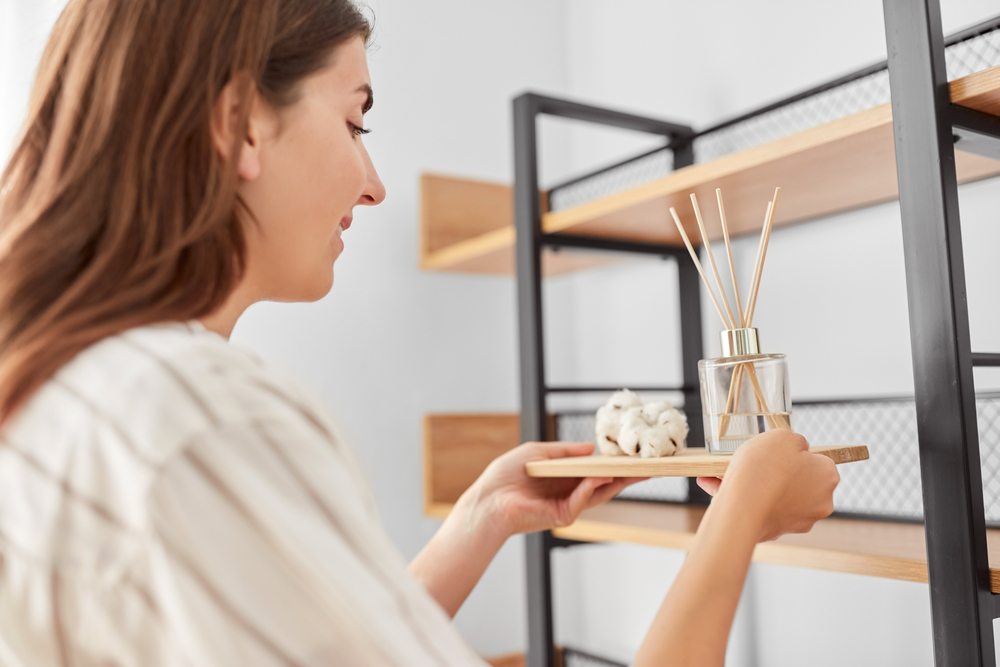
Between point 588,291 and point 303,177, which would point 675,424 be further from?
point 588,291

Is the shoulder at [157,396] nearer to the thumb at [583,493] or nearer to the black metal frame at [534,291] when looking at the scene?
the thumb at [583,493]

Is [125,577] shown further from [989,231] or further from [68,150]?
[989,231]

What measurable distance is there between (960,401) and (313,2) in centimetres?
57

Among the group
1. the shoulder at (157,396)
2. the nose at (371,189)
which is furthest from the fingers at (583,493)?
the shoulder at (157,396)

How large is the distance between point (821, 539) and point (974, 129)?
0.48 meters

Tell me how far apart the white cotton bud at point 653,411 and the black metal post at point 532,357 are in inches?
13.8

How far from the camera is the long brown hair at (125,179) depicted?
36cm

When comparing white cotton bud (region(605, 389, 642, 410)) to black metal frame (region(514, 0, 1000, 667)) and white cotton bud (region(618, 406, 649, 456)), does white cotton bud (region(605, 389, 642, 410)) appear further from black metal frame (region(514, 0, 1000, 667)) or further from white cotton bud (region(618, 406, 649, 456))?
black metal frame (region(514, 0, 1000, 667))

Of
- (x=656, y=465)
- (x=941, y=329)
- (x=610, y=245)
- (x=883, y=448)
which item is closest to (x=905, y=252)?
(x=941, y=329)

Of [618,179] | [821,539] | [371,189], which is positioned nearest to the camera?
[371,189]

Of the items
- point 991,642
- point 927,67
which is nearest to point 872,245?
point 927,67

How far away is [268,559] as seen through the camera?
306mm

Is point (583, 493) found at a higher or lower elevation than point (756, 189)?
lower

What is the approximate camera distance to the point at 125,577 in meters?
0.30
